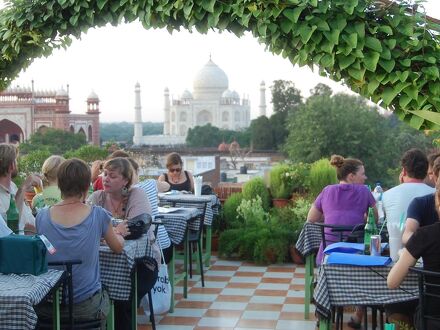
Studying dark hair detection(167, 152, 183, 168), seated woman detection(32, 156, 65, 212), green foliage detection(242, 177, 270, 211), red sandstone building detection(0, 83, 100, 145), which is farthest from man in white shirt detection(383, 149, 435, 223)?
red sandstone building detection(0, 83, 100, 145)

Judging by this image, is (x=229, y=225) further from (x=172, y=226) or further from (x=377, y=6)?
(x=377, y=6)

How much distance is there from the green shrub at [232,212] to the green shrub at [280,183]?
449 mm

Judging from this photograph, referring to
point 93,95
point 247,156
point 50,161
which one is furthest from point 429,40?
point 93,95

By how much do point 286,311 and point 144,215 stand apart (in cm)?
181

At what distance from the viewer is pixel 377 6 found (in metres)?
3.59

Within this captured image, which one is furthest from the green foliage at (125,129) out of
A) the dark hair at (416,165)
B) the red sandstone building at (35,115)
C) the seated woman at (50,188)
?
the dark hair at (416,165)

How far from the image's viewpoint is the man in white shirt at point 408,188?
13.3 ft

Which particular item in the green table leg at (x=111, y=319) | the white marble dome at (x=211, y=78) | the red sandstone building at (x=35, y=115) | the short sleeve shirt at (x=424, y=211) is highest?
the white marble dome at (x=211, y=78)

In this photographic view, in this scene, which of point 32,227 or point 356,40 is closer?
point 356,40

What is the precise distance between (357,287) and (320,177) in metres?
5.24

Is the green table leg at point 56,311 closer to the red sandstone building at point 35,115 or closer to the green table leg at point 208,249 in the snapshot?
the green table leg at point 208,249

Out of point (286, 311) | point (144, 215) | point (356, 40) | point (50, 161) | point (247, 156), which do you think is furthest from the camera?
point (247, 156)

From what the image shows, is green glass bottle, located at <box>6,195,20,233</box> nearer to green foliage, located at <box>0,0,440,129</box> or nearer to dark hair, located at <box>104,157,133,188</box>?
dark hair, located at <box>104,157,133,188</box>

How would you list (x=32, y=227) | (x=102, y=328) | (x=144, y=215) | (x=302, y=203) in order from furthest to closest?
(x=302, y=203) < (x=144, y=215) < (x=32, y=227) < (x=102, y=328)
